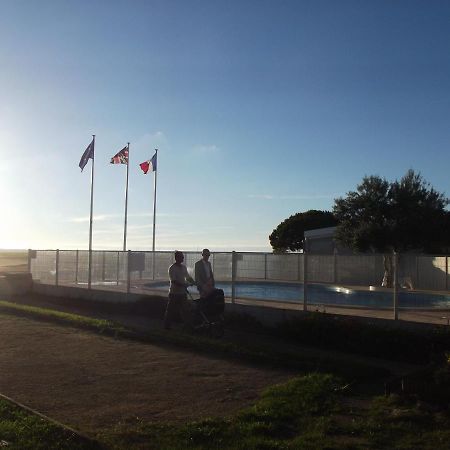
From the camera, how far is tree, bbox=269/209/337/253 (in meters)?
53.5

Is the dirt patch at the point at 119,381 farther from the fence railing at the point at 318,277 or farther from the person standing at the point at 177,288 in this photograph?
the fence railing at the point at 318,277

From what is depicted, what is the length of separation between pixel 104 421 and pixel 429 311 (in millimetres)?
7345

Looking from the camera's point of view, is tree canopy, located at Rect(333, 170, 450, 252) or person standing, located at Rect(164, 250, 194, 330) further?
tree canopy, located at Rect(333, 170, 450, 252)

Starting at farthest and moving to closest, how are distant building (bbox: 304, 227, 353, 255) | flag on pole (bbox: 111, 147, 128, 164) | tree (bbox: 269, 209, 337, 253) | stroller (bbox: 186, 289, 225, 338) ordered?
tree (bbox: 269, 209, 337, 253)
distant building (bbox: 304, 227, 353, 255)
flag on pole (bbox: 111, 147, 128, 164)
stroller (bbox: 186, 289, 225, 338)

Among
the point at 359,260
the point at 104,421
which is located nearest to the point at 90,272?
the point at 359,260

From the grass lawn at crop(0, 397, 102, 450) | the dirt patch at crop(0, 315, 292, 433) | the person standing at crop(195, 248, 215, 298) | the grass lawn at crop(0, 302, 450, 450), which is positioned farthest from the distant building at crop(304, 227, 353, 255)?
the grass lawn at crop(0, 397, 102, 450)

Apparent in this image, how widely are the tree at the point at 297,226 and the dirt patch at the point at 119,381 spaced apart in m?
42.5

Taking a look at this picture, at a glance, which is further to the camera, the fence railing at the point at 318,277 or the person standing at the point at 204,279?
the person standing at the point at 204,279

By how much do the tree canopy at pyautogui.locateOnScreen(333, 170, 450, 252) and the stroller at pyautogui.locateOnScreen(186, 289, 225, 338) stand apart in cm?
1397

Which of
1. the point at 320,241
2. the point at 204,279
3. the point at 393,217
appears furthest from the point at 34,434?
the point at 320,241

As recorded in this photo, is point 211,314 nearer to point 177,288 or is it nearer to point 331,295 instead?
point 177,288

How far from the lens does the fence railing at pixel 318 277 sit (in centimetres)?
1225

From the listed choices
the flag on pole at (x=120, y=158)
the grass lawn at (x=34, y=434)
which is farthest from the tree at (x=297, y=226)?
the grass lawn at (x=34, y=434)

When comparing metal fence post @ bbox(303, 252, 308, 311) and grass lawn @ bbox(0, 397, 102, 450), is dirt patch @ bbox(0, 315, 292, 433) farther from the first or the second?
metal fence post @ bbox(303, 252, 308, 311)
